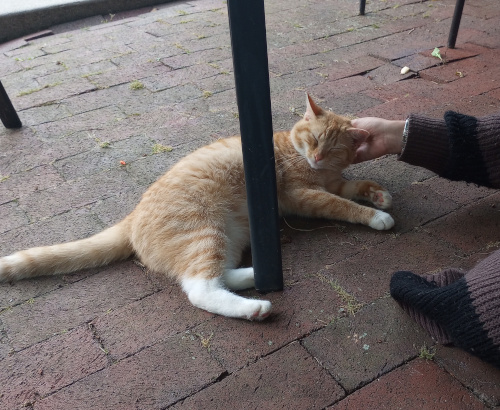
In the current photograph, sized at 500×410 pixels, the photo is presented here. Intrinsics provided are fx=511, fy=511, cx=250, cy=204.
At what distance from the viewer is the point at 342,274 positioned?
216 cm

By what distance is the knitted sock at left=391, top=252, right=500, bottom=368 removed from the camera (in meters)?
1.65

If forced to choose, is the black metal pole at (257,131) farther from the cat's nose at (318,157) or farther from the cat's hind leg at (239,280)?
the cat's nose at (318,157)

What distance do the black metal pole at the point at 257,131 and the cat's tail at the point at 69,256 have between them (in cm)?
69

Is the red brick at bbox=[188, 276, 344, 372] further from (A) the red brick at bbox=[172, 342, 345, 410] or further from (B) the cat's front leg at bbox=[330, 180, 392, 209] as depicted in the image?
(B) the cat's front leg at bbox=[330, 180, 392, 209]

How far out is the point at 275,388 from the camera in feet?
5.57

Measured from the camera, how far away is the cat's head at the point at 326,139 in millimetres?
2527

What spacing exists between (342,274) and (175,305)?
71cm

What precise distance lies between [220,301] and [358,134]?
1111 mm

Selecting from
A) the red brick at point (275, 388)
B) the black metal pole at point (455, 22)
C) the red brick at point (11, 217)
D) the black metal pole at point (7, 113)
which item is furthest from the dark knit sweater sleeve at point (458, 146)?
the black metal pole at point (7, 113)

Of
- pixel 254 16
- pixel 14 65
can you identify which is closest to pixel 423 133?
pixel 254 16

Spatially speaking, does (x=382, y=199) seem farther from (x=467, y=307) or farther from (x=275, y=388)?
(x=275, y=388)

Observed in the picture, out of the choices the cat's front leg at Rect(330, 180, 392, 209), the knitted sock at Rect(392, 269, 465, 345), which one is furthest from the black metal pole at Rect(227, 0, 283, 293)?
the cat's front leg at Rect(330, 180, 392, 209)

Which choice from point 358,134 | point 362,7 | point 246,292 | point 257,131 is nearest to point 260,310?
point 246,292

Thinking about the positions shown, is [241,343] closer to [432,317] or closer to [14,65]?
[432,317]
